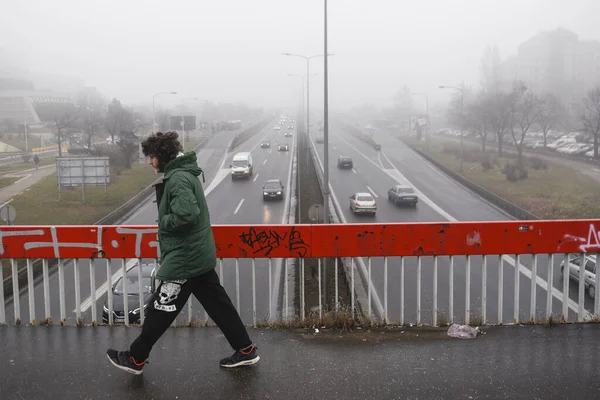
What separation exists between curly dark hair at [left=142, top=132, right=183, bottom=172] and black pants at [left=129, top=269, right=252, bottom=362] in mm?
897

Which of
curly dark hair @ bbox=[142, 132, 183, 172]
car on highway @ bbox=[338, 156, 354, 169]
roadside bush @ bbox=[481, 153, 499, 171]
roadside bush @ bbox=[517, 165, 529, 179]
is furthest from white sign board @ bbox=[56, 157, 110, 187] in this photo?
roadside bush @ bbox=[481, 153, 499, 171]

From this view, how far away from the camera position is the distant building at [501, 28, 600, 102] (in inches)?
5261

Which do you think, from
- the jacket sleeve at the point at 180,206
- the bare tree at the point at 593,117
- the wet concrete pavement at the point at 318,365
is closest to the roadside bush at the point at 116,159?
the bare tree at the point at 593,117

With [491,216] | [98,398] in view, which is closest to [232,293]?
[98,398]

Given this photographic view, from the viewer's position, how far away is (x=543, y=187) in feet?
126

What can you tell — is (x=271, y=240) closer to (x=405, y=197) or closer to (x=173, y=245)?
(x=173, y=245)

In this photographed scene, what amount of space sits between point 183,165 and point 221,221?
2541 centimetres

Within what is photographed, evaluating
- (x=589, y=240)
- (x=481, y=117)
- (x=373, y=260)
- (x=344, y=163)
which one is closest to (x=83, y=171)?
(x=373, y=260)

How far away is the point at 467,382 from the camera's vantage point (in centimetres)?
402

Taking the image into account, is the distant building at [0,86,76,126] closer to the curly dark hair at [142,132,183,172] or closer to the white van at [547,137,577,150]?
the white van at [547,137,577,150]

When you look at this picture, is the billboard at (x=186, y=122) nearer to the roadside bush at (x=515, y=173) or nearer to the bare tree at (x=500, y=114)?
the bare tree at (x=500, y=114)

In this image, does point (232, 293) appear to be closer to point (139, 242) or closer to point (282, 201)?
point (139, 242)

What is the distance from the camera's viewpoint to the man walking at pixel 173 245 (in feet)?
12.9

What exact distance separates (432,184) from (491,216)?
1312 cm
